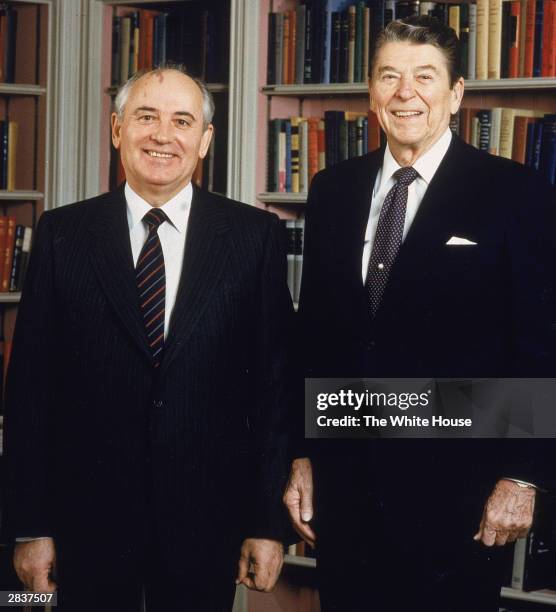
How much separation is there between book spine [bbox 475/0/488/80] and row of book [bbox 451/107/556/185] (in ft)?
0.41

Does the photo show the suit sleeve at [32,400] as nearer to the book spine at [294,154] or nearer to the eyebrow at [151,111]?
the eyebrow at [151,111]

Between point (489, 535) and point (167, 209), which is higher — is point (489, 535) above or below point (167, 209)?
below

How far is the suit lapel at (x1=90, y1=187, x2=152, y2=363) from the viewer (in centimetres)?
200

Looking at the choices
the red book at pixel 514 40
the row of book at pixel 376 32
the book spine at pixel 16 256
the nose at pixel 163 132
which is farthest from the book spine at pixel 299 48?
the nose at pixel 163 132

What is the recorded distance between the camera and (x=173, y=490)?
2.03 metres

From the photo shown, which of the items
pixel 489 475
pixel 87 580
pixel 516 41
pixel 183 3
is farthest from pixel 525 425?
pixel 183 3

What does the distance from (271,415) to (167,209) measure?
0.50 metres

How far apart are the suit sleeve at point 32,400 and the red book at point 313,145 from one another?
1.62 m

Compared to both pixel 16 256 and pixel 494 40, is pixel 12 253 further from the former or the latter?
pixel 494 40

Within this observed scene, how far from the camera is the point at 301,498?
7.22 feet

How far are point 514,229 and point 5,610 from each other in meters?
2.18

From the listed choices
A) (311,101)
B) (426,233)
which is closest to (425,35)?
(426,233)

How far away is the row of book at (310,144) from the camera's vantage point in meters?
3.46

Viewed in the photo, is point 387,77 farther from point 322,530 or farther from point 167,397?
point 322,530
